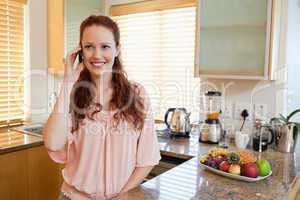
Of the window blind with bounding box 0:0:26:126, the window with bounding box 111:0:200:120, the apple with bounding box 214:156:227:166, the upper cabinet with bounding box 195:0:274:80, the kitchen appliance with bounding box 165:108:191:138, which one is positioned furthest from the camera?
the window with bounding box 111:0:200:120

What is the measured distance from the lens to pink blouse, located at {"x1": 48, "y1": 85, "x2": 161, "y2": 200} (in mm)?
1082

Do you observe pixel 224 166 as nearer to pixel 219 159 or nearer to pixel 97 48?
pixel 219 159

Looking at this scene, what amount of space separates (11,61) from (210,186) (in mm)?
2063

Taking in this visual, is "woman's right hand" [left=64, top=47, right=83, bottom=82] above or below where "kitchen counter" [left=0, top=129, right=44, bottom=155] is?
above

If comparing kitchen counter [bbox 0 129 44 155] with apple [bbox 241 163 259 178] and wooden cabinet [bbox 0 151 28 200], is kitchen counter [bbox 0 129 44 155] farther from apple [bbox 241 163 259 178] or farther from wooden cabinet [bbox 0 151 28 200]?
apple [bbox 241 163 259 178]

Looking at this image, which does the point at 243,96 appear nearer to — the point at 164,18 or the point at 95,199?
the point at 164,18

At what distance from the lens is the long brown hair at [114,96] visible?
1115mm

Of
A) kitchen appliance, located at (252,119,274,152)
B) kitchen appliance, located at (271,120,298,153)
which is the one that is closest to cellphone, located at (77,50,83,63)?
kitchen appliance, located at (252,119,274,152)

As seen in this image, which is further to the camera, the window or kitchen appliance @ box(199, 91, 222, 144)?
the window

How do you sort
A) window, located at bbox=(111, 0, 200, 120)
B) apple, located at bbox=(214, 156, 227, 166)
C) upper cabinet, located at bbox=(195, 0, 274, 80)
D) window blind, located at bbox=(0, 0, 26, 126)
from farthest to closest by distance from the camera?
window, located at bbox=(111, 0, 200, 120) < window blind, located at bbox=(0, 0, 26, 126) < upper cabinet, located at bbox=(195, 0, 274, 80) < apple, located at bbox=(214, 156, 227, 166)

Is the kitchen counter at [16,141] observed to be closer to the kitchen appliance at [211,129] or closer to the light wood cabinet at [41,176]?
the light wood cabinet at [41,176]

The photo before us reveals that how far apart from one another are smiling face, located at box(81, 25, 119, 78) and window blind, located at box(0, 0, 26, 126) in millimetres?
1625

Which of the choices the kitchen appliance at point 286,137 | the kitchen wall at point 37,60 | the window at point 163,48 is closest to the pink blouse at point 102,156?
the kitchen appliance at point 286,137

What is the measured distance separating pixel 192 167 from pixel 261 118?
2.86 ft
